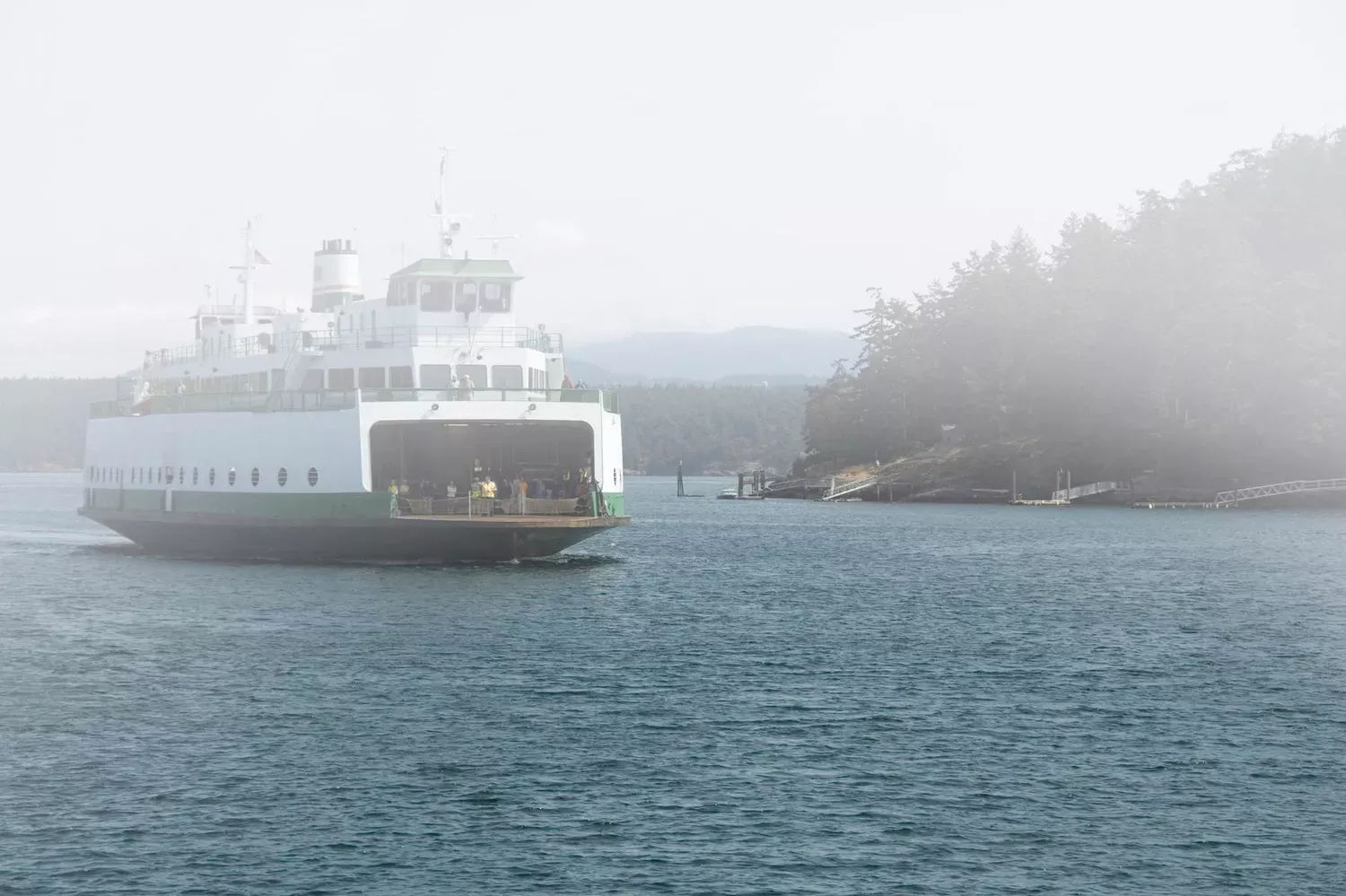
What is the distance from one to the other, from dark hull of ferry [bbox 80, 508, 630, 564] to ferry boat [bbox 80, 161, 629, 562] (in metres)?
0.07

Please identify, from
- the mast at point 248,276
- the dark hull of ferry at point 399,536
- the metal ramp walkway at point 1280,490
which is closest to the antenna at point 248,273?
the mast at point 248,276

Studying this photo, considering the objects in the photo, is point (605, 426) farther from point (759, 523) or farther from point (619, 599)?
point (759, 523)

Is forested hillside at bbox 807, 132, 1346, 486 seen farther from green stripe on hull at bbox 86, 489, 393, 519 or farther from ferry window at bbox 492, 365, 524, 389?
green stripe on hull at bbox 86, 489, 393, 519

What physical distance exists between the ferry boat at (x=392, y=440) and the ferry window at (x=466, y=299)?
4cm

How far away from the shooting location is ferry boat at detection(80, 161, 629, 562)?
4794 cm

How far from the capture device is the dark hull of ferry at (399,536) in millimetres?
47062

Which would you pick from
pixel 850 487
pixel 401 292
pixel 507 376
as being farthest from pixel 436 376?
pixel 850 487

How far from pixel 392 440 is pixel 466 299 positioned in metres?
5.93

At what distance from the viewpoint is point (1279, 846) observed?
20.1 metres

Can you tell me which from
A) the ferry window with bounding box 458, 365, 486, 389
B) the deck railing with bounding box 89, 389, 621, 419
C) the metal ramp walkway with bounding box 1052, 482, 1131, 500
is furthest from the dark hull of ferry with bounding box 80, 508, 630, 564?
the metal ramp walkway with bounding box 1052, 482, 1131, 500

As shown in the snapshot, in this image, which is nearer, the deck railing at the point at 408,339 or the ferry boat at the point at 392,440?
the ferry boat at the point at 392,440

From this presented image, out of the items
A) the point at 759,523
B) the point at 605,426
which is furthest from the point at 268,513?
the point at 759,523

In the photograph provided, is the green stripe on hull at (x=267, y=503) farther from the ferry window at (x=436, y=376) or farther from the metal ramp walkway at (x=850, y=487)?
the metal ramp walkway at (x=850, y=487)

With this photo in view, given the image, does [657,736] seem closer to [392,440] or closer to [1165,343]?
[392,440]
